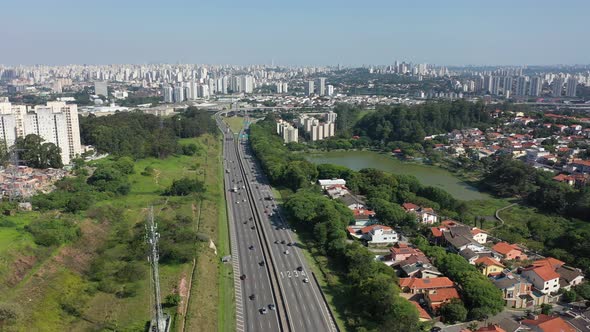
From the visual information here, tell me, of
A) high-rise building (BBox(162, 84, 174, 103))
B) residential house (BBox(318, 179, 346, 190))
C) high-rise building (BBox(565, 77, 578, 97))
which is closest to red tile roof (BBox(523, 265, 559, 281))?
residential house (BBox(318, 179, 346, 190))

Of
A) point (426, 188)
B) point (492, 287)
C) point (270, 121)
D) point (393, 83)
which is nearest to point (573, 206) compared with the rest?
point (426, 188)

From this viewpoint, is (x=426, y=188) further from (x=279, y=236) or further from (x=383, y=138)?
(x=383, y=138)

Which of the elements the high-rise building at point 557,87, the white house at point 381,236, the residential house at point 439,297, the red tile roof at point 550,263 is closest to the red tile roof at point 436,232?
the white house at point 381,236

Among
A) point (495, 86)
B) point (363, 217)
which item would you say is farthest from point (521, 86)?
point (363, 217)

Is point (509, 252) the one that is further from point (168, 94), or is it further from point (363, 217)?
point (168, 94)

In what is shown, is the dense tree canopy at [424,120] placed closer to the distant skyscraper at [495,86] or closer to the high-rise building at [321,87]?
the distant skyscraper at [495,86]

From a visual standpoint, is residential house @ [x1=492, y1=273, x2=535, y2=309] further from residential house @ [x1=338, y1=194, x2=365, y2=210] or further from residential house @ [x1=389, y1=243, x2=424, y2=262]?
residential house @ [x1=338, y1=194, x2=365, y2=210]
